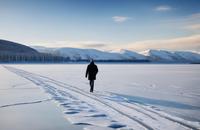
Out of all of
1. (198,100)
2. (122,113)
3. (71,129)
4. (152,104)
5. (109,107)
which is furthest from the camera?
(198,100)

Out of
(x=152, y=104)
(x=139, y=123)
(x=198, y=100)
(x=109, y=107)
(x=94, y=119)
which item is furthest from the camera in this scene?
(x=198, y=100)

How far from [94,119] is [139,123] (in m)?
1.43

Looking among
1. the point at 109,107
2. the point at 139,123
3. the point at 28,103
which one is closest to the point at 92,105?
the point at 109,107

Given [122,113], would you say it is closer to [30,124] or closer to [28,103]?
[30,124]

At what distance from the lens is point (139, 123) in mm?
7500

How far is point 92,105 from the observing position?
1074 centimetres

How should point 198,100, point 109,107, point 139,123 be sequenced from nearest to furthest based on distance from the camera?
point 139,123 < point 109,107 < point 198,100

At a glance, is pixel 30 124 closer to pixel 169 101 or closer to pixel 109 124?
pixel 109 124

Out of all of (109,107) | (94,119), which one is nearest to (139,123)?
(94,119)

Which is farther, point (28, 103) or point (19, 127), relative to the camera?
point (28, 103)

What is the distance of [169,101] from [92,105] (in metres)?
3.56

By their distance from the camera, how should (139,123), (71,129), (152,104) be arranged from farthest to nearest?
(152,104) → (139,123) → (71,129)

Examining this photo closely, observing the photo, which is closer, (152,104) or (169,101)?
(152,104)

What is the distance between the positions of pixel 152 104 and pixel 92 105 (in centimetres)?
246
